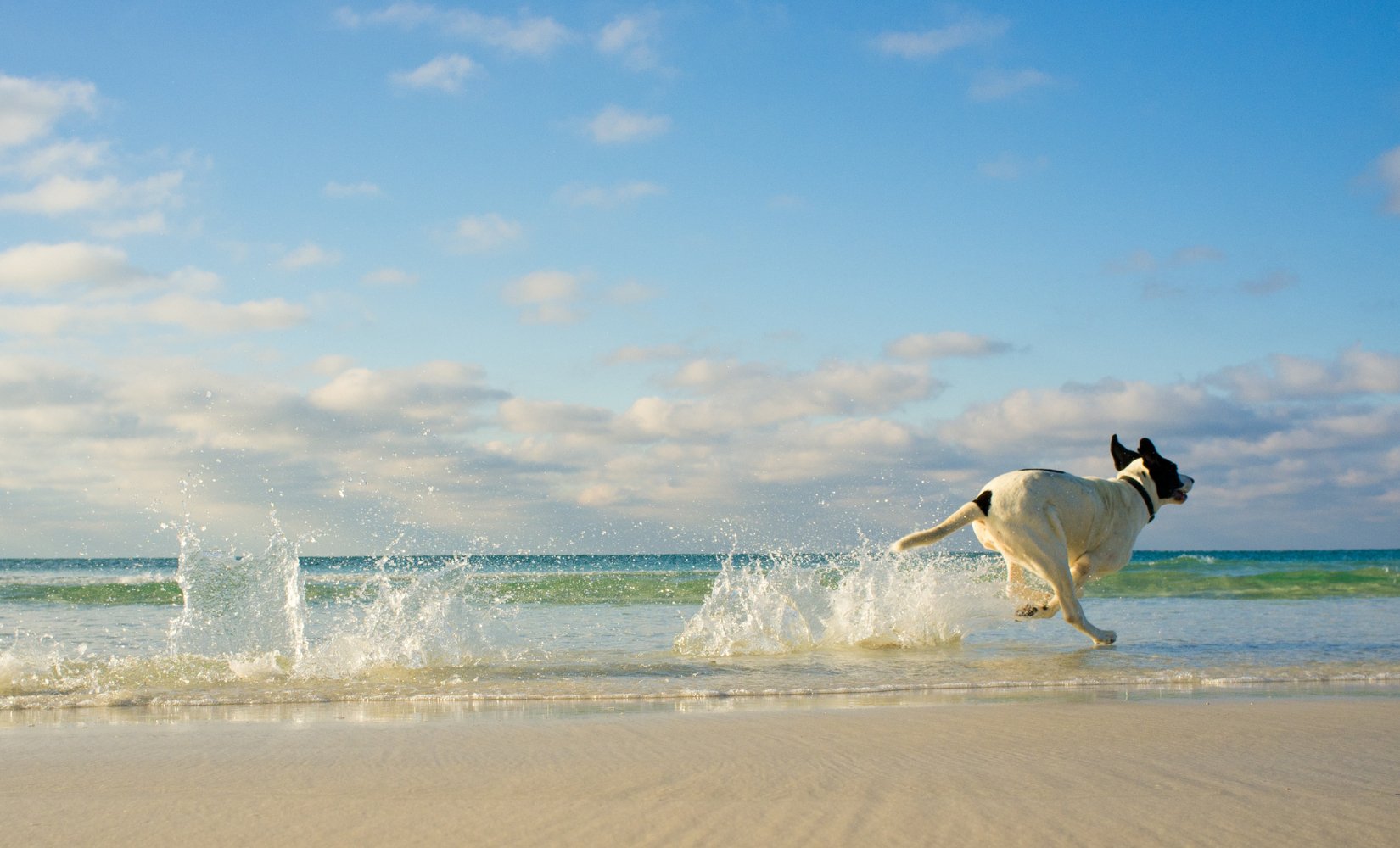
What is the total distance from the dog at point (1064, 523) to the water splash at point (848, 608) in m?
0.82

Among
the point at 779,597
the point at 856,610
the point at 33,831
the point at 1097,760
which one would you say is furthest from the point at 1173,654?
the point at 33,831

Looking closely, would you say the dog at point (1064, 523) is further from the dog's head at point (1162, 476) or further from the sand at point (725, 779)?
the sand at point (725, 779)

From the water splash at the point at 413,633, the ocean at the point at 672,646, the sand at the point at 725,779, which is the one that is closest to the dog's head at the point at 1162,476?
the ocean at the point at 672,646

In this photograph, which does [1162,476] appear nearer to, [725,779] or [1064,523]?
[1064,523]

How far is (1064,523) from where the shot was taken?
858 centimetres

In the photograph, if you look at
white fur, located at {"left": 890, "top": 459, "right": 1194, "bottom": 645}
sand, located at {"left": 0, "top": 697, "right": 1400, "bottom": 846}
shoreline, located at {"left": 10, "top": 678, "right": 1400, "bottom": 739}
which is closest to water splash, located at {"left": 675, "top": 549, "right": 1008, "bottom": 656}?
white fur, located at {"left": 890, "top": 459, "right": 1194, "bottom": 645}

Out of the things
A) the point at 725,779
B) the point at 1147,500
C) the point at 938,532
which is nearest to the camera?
the point at 725,779

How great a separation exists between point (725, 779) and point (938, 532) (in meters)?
4.35

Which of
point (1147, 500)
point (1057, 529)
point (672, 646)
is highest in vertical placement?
point (1147, 500)

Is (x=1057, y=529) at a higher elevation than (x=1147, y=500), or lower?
lower

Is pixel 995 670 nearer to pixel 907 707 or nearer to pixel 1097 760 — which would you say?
pixel 907 707

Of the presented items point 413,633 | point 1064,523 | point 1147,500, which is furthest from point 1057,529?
point 413,633

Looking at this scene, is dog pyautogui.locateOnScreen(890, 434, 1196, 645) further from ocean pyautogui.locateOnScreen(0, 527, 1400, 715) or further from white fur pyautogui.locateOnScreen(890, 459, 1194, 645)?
ocean pyautogui.locateOnScreen(0, 527, 1400, 715)

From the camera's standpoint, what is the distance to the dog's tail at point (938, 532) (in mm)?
8148
